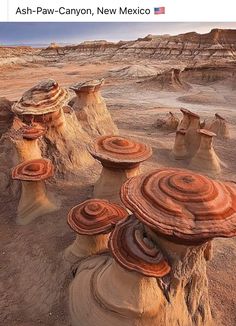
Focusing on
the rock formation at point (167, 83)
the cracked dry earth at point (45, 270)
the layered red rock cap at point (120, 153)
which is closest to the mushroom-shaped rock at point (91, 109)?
the cracked dry earth at point (45, 270)

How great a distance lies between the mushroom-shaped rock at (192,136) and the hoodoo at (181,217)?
6469 millimetres

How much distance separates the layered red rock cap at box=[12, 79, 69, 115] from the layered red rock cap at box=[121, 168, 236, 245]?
3.92m

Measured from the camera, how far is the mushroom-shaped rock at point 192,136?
9695 mm

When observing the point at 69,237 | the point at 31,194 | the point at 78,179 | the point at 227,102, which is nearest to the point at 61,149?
the point at 78,179

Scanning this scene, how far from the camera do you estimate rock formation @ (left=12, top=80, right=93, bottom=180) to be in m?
6.43

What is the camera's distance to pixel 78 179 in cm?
671

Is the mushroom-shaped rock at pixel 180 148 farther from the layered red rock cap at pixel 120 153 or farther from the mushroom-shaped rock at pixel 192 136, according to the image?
the layered red rock cap at pixel 120 153

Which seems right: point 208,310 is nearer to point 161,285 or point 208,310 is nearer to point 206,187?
point 161,285

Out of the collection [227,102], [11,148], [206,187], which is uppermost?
[206,187]

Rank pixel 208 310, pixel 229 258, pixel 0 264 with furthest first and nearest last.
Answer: pixel 229 258
pixel 0 264
pixel 208 310

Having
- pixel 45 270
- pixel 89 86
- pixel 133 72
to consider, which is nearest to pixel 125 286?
pixel 45 270

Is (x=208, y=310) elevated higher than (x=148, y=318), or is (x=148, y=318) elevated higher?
(x=148, y=318)

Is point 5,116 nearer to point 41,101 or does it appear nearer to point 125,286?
point 41,101

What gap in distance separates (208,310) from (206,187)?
1.85 meters
